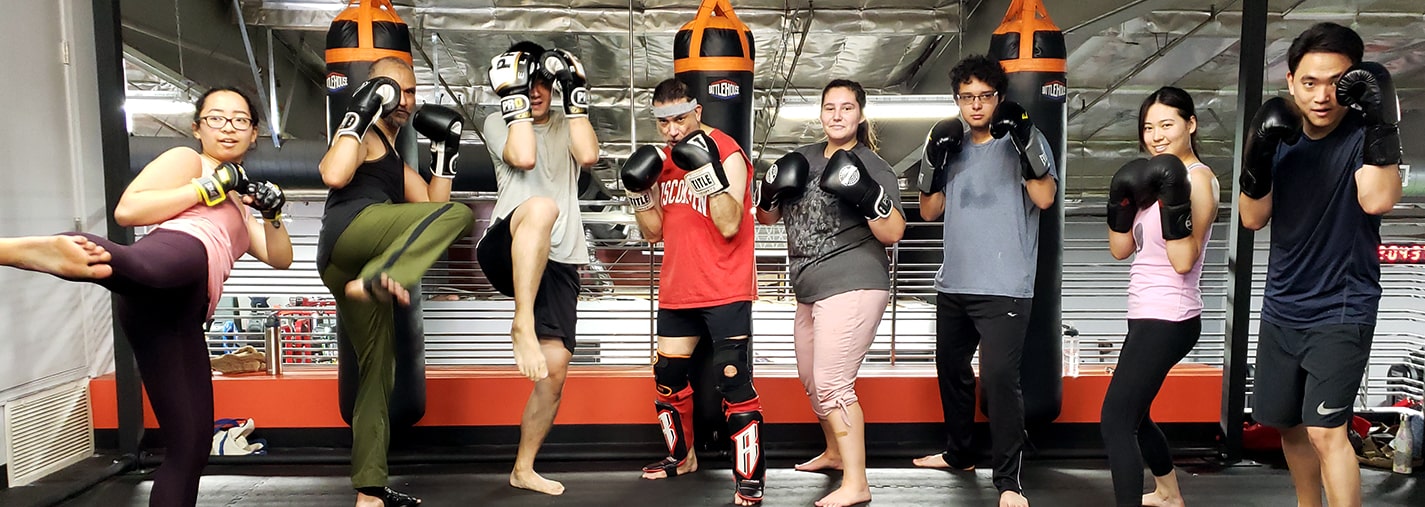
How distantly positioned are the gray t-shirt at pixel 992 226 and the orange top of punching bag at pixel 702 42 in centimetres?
100

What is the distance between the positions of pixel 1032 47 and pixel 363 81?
2.85 meters

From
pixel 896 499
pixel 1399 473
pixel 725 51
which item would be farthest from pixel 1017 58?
pixel 1399 473

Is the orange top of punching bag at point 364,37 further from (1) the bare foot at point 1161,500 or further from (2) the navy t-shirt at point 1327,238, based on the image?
(1) the bare foot at point 1161,500

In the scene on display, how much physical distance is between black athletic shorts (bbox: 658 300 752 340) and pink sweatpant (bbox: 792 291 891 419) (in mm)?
276

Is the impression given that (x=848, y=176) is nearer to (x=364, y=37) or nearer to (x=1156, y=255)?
(x=1156, y=255)

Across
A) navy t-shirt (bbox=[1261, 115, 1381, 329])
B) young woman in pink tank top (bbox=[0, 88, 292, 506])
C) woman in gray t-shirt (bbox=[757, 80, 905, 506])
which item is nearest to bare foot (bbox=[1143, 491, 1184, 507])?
navy t-shirt (bbox=[1261, 115, 1381, 329])

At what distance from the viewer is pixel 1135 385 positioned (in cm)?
244

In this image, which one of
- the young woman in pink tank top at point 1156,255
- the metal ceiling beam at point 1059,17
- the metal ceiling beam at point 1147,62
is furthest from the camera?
the metal ceiling beam at point 1147,62

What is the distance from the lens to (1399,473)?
3266 millimetres

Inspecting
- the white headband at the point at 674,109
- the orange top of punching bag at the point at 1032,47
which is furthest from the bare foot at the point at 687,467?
the orange top of punching bag at the point at 1032,47

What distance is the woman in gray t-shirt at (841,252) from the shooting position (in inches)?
109

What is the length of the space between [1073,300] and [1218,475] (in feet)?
28.5

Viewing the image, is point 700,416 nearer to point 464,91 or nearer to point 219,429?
point 219,429

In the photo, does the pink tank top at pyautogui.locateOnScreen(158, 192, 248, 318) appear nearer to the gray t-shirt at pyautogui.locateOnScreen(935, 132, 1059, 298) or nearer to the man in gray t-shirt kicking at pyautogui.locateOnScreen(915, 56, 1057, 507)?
the man in gray t-shirt kicking at pyautogui.locateOnScreen(915, 56, 1057, 507)
